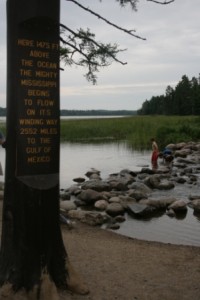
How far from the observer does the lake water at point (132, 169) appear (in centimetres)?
1239

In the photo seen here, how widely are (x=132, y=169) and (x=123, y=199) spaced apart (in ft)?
34.4

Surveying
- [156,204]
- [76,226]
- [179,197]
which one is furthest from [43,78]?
[179,197]

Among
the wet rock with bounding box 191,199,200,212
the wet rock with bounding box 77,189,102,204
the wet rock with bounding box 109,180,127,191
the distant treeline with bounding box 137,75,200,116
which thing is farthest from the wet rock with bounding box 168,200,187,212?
the distant treeline with bounding box 137,75,200,116

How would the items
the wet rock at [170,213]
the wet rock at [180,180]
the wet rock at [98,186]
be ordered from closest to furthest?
the wet rock at [170,213], the wet rock at [98,186], the wet rock at [180,180]

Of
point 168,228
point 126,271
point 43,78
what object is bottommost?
point 168,228

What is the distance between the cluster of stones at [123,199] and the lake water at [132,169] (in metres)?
0.38

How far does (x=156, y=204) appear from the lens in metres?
15.6

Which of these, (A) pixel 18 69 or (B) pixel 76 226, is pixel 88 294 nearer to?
(A) pixel 18 69

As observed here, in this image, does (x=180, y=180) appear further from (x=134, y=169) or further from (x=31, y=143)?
(x=31, y=143)

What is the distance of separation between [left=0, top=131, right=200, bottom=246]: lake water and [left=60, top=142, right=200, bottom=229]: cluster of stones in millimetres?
377

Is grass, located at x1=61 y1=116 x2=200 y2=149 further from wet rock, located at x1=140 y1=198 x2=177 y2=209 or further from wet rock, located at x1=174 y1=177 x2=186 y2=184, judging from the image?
wet rock, located at x1=140 y1=198 x2=177 y2=209

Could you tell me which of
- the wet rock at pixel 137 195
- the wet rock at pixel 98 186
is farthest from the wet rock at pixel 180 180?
the wet rock at pixel 137 195

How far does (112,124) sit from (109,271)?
54.9m

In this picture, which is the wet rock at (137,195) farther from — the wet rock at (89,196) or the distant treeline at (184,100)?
the distant treeline at (184,100)
